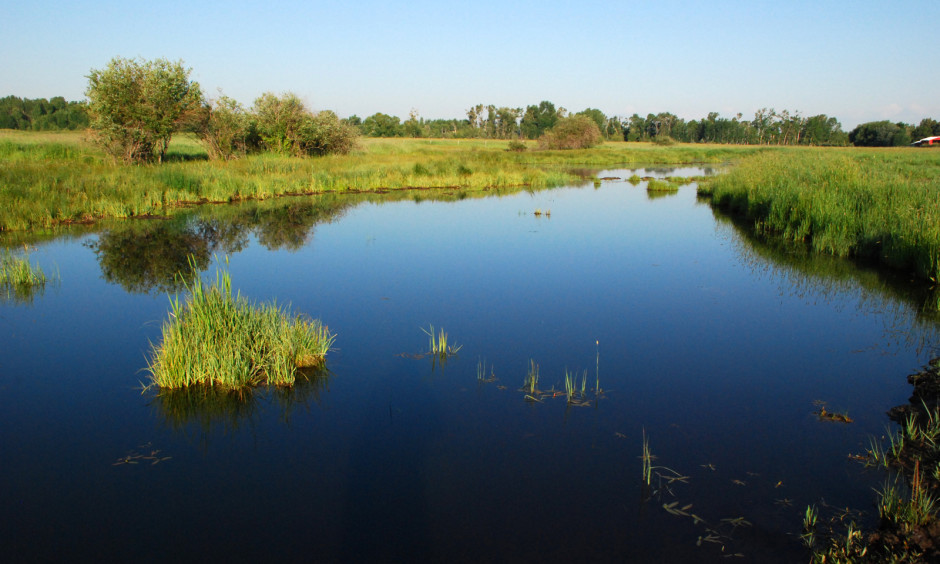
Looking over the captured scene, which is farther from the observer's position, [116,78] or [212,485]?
[116,78]

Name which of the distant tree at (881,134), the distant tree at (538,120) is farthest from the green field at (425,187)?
the distant tree at (538,120)

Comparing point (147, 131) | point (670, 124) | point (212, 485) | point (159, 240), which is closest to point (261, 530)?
point (212, 485)

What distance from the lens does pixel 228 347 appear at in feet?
18.5

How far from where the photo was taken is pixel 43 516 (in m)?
3.68

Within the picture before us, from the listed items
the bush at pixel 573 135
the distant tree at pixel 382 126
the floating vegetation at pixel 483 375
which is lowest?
the floating vegetation at pixel 483 375

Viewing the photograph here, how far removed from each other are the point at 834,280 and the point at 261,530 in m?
9.75

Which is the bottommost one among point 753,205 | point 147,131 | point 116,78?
point 753,205

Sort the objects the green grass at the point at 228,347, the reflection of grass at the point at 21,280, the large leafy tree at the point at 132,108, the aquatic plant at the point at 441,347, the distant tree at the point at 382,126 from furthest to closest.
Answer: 1. the distant tree at the point at 382,126
2. the large leafy tree at the point at 132,108
3. the reflection of grass at the point at 21,280
4. the aquatic plant at the point at 441,347
5. the green grass at the point at 228,347

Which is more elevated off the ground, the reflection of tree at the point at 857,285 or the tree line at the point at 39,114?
the tree line at the point at 39,114

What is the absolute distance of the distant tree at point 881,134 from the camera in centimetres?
6988

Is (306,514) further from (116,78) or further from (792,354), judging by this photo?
(116,78)

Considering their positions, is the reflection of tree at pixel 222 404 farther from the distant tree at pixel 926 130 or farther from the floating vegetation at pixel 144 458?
the distant tree at pixel 926 130

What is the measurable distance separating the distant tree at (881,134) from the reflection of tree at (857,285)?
245 ft

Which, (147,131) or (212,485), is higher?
(147,131)
